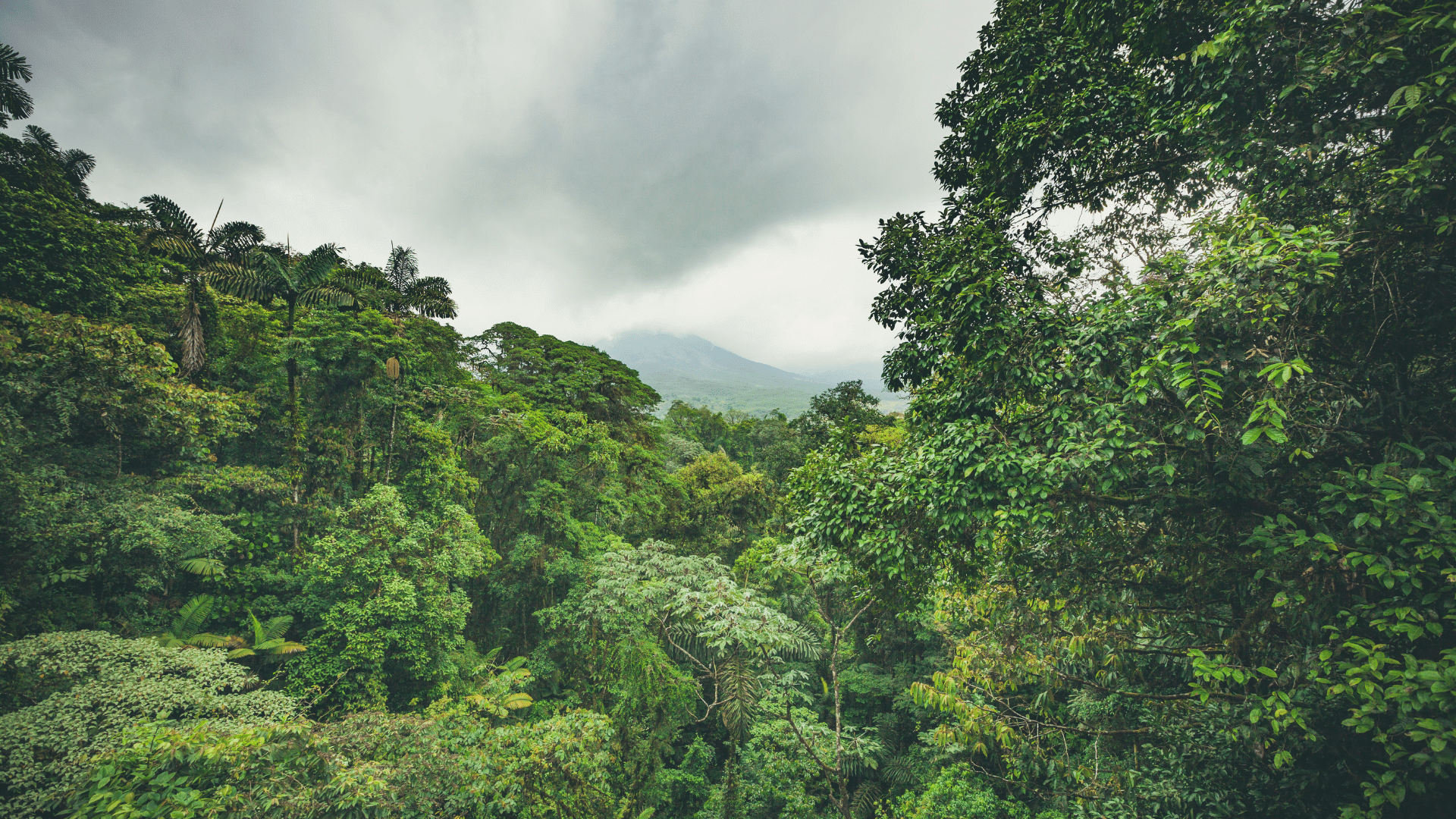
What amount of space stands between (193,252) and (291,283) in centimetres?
305

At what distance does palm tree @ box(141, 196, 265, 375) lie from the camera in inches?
381

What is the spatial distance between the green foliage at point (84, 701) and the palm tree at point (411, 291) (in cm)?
1017

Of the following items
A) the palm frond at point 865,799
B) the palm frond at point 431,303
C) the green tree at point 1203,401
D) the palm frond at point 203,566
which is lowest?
the palm frond at point 865,799

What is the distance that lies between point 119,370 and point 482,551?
6741mm

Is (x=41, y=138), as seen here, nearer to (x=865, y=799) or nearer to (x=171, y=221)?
(x=171, y=221)

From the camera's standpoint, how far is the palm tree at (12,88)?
10.3 meters

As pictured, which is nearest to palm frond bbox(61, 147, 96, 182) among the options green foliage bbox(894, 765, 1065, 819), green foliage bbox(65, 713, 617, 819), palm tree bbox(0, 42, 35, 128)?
palm tree bbox(0, 42, 35, 128)

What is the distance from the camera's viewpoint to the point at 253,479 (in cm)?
944

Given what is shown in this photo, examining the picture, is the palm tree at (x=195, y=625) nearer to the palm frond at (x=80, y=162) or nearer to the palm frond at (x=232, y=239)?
the palm frond at (x=232, y=239)

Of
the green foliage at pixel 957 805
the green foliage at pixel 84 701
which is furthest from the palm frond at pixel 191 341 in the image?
the green foliage at pixel 957 805

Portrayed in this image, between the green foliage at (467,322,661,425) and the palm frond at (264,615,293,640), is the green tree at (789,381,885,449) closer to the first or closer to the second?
the green foliage at (467,322,661,425)

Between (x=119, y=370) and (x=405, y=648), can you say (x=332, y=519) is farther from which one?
(x=119, y=370)

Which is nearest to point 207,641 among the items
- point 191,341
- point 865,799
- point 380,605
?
point 380,605

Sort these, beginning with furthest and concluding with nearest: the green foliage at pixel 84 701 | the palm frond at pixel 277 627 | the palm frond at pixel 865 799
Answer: the palm frond at pixel 865 799 < the palm frond at pixel 277 627 < the green foliage at pixel 84 701
